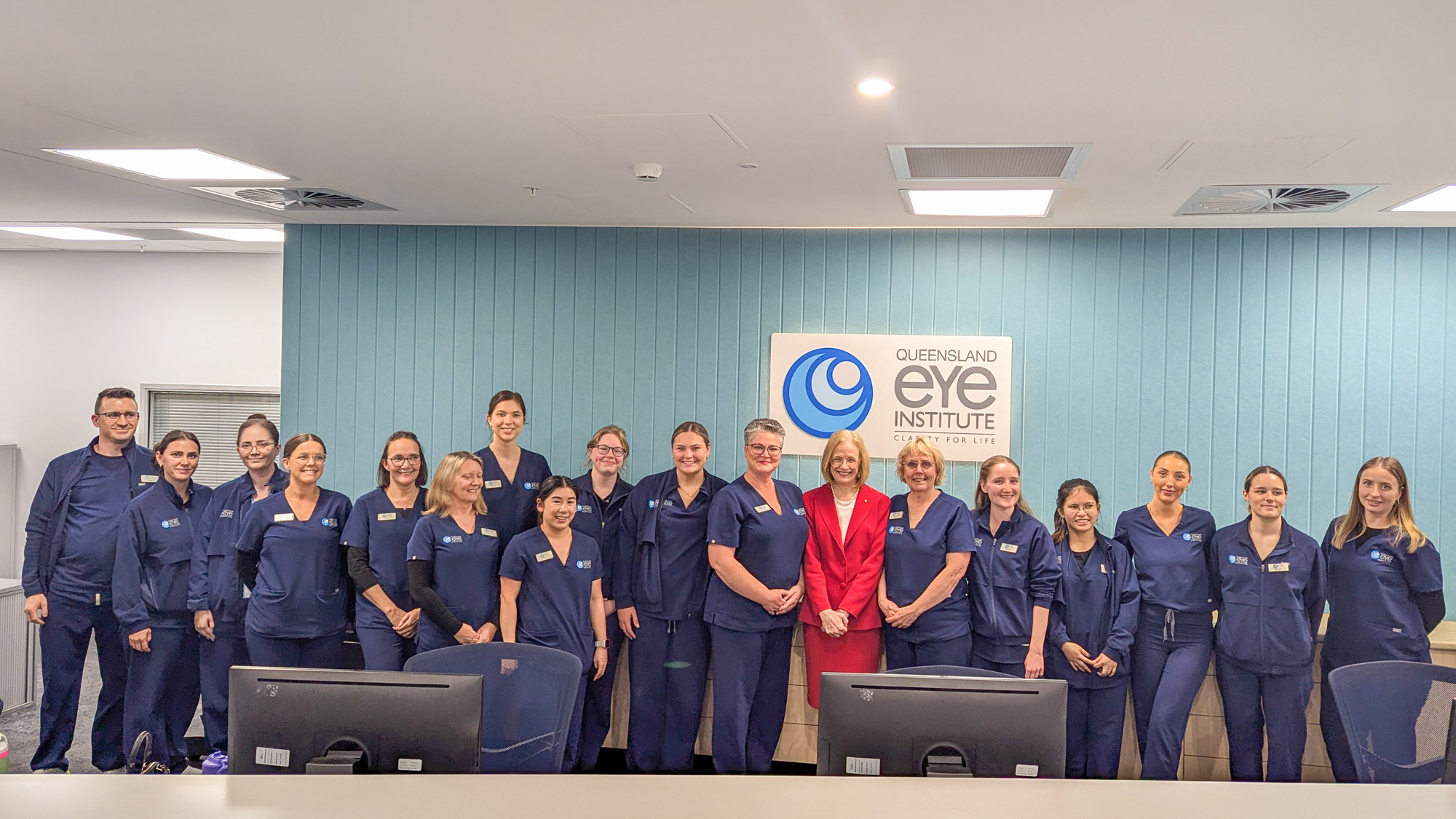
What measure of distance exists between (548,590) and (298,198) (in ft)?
8.28

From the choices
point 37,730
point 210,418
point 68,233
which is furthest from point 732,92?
point 210,418

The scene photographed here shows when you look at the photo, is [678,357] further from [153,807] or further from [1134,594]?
[153,807]

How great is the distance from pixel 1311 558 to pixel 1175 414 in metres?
1.65

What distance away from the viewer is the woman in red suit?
392 centimetres

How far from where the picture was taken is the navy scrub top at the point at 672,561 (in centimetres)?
416

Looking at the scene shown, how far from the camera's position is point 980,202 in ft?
15.1

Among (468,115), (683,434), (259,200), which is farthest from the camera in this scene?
(259,200)

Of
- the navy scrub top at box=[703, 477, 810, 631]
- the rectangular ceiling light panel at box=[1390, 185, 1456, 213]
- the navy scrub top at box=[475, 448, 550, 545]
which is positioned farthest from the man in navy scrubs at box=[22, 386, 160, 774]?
the rectangular ceiling light panel at box=[1390, 185, 1456, 213]

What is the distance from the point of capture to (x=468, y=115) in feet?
10.8

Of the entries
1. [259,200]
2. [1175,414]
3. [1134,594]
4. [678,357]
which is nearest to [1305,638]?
[1134,594]

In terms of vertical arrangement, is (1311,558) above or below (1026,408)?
below

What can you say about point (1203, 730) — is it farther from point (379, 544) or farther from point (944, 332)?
point (379, 544)

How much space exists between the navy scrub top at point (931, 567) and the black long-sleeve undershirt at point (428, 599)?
5.67ft

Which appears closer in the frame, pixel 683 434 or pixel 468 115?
pixel 468 115
